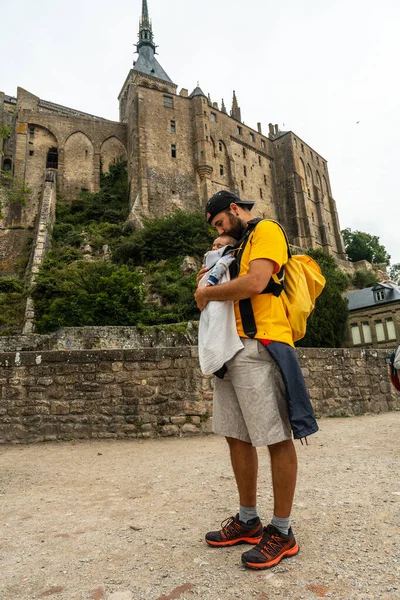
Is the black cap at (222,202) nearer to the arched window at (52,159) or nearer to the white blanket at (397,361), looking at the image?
the white blanket at (397,361)

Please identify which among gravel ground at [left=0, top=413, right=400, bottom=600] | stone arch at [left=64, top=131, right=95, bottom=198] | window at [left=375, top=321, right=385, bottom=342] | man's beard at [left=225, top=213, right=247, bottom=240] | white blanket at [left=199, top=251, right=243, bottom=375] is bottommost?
gravel ground at [left=0, top=413, right=400, bottom=600]

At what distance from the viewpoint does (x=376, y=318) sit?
29.0m

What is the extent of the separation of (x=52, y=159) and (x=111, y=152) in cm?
638

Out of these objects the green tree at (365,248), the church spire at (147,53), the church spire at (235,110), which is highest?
the church spire at (147,53)

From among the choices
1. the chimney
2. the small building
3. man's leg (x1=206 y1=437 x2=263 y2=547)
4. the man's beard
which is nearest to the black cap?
the man's beard

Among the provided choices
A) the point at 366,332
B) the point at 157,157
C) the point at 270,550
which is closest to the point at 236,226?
the point at 270,550

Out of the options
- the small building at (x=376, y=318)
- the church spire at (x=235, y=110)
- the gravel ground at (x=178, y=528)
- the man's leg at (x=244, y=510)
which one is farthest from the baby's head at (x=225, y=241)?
the church spire at (x=235, y=110)

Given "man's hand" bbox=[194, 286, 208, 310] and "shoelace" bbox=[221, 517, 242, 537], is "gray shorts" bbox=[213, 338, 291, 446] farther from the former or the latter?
"shoelace" bbox=[221, 517, 242, 537]

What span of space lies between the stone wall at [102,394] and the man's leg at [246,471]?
4.06 metres

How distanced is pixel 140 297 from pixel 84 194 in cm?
2304

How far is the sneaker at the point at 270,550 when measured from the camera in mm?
1814

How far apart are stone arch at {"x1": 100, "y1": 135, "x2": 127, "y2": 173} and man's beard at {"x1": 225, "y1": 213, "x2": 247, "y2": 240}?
43.8 m

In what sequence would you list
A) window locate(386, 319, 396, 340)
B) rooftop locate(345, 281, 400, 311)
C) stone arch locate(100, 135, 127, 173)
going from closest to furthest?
window locate(386, 319, 396, 340)
rooftop locate(345, 281, 400, 311)
stone arch locate(100, 135, 127, 173)

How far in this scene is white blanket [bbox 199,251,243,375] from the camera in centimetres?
212
